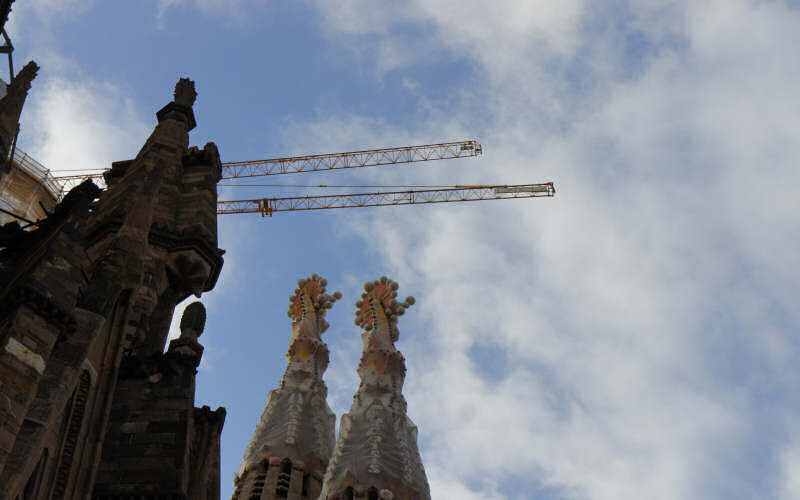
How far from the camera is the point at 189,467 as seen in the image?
1483 cm

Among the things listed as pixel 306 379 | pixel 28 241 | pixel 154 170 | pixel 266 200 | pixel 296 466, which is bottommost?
pixel 28 241

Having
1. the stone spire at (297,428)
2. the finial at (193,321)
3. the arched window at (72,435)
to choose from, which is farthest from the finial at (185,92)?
the stone spire at (297,428)

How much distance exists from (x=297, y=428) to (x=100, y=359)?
5029 centimetres

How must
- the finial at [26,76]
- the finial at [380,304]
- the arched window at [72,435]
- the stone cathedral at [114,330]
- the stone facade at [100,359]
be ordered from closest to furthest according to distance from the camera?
the stone facade at [100,359]
the stone cathedral at [114,330]
the arched window at [72,435]
the finial at [26,76]
the finial at [380,304]

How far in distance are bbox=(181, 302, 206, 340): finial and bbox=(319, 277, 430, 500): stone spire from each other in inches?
1403

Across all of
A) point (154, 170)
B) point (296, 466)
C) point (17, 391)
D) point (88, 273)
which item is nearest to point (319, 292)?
point (296, 466)

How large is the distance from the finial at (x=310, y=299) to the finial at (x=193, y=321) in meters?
59.9

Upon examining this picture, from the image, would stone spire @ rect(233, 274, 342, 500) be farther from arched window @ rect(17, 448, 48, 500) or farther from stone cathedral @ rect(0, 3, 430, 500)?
arched window @ rect(17, 448, 48, 500)

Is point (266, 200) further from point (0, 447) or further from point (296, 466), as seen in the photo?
point (0, 447)

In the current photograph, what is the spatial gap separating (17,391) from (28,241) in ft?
12.7

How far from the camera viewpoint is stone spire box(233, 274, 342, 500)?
5909 cm

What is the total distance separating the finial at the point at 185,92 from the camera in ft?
84.0

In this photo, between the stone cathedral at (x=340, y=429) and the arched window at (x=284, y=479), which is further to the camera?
the arched window at (x=284, y=479)

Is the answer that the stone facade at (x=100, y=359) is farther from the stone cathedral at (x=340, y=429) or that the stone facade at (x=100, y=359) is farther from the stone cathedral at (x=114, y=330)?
the stone cathedral at (x=340, y=429)
